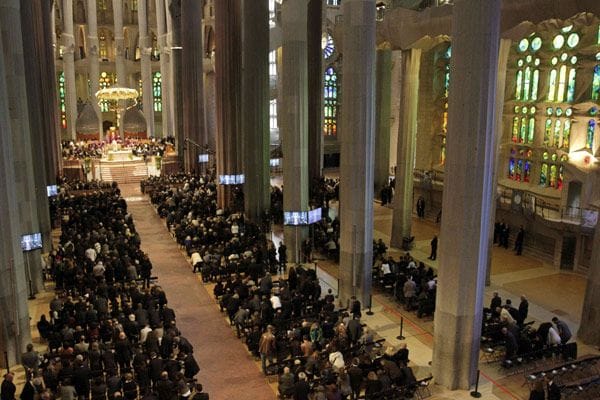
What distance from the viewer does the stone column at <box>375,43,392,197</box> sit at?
1332 inches

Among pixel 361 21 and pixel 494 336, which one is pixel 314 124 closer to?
pixel 361 21

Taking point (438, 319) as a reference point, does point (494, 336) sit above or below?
below

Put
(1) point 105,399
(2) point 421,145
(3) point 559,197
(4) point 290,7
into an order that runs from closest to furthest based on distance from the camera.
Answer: (1) point 105,399 < (4) point 290,7 < (3) point 559,197 < (2) point 421,145

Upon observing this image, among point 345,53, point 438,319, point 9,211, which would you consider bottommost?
point 438,319

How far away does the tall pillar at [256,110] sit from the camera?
2659 cm

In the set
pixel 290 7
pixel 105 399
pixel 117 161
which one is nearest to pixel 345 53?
pixel 290 7

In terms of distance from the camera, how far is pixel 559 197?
2389 centimetres

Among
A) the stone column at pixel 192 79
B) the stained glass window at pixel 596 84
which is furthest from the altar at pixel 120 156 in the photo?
the stained glass window at pixel 596 84

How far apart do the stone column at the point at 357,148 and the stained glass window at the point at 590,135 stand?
10.8 metres

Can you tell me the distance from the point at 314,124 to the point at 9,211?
73.4 ft

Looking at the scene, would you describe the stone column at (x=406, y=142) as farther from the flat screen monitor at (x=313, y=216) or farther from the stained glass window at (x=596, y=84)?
the stained glass window at (x=596, y=84)

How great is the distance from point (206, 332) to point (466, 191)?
25.8 feet

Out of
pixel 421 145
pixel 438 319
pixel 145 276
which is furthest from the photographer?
pixel 421 145

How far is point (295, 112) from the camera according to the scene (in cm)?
2083
